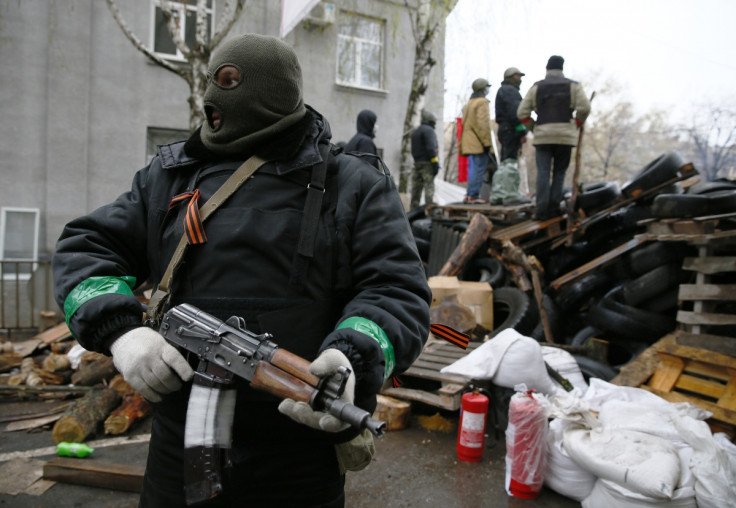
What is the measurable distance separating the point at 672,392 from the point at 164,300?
12.6 feet

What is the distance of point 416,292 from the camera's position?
1.50 meters

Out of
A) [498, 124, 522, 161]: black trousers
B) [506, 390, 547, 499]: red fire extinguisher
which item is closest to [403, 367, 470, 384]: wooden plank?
[506, 390, 547, 499]: red fire extinguisher

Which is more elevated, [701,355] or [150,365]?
[150,365]

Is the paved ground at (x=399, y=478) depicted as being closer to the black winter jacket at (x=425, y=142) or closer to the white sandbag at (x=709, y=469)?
the white sandbag at (x=709, y=469)

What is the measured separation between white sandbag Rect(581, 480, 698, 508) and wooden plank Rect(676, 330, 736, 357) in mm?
1486

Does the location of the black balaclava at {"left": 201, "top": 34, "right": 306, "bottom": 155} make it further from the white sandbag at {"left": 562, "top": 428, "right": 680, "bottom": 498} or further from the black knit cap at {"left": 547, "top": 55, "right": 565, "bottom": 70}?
the black knit cap at {"left": 547, "top": 55, "right": 565, "bottom": 70}

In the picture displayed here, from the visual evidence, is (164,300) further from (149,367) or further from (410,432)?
(410,432)

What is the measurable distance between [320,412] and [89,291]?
772 mm

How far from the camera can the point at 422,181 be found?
9.57m

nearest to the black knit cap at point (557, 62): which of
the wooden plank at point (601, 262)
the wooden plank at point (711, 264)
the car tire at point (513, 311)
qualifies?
the wooden plank at point (601, 262)

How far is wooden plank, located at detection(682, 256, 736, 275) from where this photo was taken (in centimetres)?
405

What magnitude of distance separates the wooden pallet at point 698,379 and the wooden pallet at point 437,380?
1451 millimetres

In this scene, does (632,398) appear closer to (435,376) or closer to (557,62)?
(435,376)

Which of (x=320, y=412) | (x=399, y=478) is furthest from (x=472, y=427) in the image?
(x=320, y=412)
